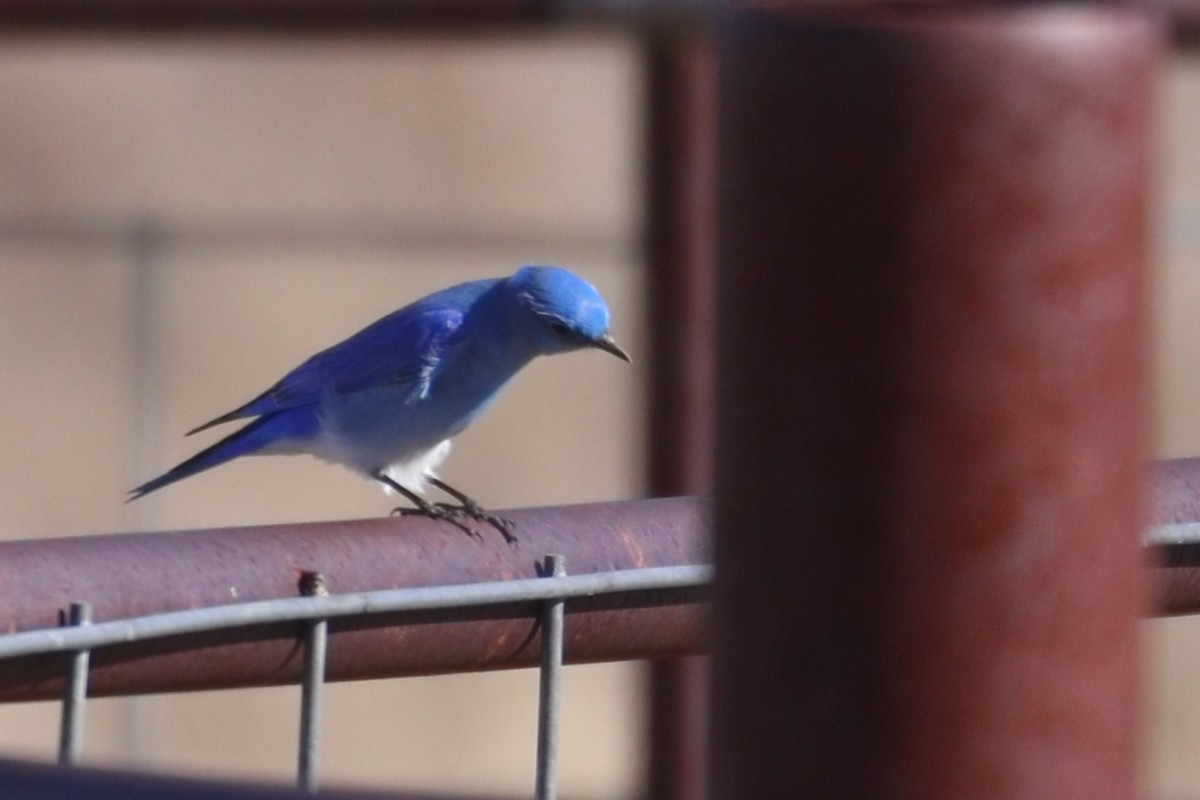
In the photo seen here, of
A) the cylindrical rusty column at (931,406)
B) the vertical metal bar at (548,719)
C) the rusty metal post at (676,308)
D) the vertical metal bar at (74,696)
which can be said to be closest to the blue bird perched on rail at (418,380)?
the rusty metal post at (676,308)

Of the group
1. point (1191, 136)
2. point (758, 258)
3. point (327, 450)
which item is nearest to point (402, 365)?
point (327, 450)

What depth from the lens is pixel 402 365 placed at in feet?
12.7

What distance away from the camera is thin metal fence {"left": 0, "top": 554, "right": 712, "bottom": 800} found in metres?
1.27

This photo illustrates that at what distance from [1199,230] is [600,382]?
6169 mm

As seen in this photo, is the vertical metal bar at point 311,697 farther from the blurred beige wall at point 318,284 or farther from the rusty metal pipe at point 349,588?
the blurred beige wall at point 318,284

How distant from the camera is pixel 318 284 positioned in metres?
14.7

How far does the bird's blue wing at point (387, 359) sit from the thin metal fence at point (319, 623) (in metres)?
2.28

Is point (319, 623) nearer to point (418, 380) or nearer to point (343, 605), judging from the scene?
point (343, 605)

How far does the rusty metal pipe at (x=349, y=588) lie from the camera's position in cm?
134

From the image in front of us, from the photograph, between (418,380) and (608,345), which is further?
(418,380)

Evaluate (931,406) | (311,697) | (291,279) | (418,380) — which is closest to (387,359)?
(418,380)

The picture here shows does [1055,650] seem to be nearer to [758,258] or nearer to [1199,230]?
[758,258]

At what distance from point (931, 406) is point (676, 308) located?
2.58 metres

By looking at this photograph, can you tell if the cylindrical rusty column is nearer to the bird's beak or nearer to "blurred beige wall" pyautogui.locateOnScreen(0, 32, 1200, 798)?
"blurred beige wall" pyautogui.locateOnScreen(0, 32, 1200, 798)
